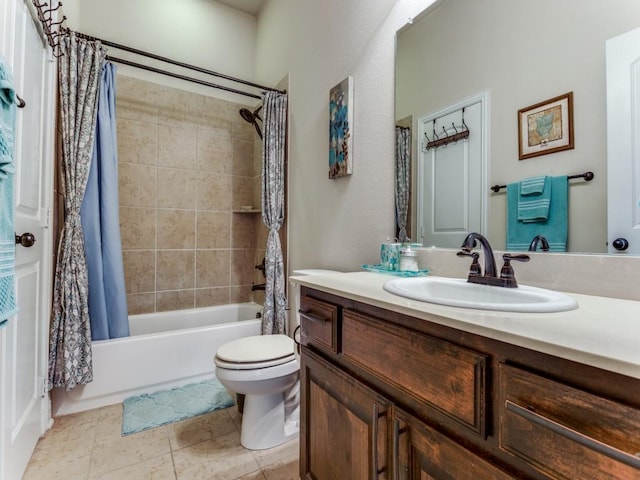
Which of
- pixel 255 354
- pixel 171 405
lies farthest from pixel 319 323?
pixel 171 405

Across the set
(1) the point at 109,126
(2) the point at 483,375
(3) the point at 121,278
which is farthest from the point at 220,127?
(2) the point at 483,375

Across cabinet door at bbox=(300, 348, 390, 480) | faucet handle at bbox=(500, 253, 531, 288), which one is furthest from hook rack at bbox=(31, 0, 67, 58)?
faucet handle at bbox=(500, 253, 531, 288)

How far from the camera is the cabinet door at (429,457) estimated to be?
0.54 m

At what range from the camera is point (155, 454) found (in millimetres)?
1425

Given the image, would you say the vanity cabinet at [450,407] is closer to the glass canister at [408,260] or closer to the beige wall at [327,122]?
the glass canister at [408,260]

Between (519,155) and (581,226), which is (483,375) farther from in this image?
(519,155)

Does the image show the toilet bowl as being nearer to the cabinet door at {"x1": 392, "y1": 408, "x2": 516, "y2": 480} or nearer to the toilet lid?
the toilet lid

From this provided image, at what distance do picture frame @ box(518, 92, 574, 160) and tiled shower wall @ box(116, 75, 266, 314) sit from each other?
216cm

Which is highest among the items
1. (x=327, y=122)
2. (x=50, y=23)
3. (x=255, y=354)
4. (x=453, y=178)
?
(x=50, y=23)

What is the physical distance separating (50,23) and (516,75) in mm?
2111

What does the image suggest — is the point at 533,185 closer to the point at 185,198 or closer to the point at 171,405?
the point at 171,405

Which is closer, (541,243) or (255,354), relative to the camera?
(541,243)

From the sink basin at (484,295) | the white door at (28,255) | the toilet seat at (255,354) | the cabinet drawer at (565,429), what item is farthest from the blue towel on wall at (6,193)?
the cabinet drawer at (565,429)

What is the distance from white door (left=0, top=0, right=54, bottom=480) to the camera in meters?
1.09
